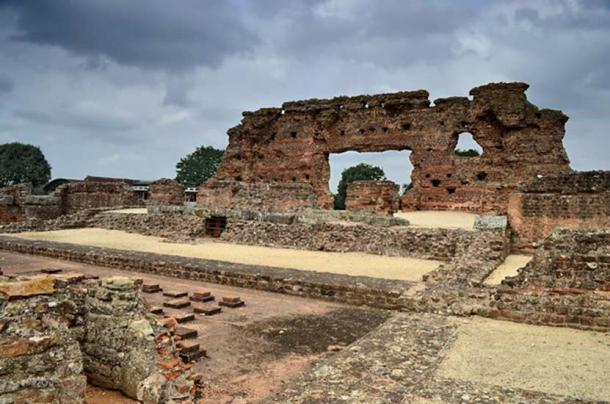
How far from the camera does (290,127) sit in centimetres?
2645

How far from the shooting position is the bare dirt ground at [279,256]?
9633 mm

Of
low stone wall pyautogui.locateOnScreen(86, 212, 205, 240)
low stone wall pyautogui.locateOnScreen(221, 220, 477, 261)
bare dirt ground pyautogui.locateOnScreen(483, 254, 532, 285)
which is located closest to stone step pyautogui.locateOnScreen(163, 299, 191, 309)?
bare dirt ground pyautogui.locateOnScreen(483, 254, 532, 285)

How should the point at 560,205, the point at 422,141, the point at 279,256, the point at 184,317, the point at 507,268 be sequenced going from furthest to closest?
the point at 422,141, the point at 279,256, the point at 560,205, the point at 507,268, the point at 184,317

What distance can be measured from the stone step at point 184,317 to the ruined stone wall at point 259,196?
9.09 meters

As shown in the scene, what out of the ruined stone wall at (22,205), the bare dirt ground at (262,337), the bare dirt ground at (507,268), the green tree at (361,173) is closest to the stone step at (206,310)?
the bare dirt ground at (262,337)

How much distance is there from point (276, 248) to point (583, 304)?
867 cm

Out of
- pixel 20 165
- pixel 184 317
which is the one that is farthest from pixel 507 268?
pixel 20 165

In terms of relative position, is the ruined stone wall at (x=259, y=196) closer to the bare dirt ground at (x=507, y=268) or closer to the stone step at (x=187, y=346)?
the bare dirt ground at (x=507, y=268)

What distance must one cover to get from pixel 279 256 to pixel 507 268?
17.2ft

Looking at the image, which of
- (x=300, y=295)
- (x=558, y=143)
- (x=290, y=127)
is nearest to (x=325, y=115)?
(x=290, y=127)

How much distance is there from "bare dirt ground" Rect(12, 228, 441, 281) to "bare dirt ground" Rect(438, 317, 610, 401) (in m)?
2.97

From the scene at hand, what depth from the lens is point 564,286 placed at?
6.55 m

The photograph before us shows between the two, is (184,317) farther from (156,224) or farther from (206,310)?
(156,224)

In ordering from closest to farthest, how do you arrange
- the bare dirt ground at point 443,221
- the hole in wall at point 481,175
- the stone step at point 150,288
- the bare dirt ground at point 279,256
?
the stone step at point 150,288 → the bare dirt ground at point 279,256 → the bare dirt ground at point 443,221 → the hole in wall at point 481,175
